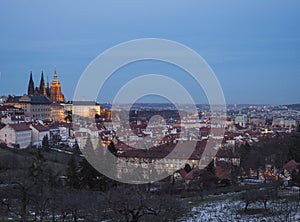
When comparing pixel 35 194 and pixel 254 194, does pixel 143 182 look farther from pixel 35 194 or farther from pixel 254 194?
pixel 35 194

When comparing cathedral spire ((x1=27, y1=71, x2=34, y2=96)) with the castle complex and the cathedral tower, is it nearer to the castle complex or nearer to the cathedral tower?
the castle complex

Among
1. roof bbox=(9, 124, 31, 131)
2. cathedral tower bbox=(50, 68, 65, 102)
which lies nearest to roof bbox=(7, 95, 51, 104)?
cathedral tower bbox=(50, 68, 65, 102)

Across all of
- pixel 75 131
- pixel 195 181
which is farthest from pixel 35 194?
pixel 75 131

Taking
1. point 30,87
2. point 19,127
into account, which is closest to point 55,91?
point 30,87

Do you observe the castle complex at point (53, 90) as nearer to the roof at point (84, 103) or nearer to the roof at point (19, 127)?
the roof at point (84, 103)

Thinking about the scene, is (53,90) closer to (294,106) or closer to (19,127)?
(19,127)

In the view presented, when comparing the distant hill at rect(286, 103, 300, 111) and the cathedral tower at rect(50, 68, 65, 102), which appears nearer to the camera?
the cathedral tower at rect(50, 68, 65, 102)

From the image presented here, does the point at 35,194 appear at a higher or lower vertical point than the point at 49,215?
higher

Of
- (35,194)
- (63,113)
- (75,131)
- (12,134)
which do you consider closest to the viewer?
(35,194)

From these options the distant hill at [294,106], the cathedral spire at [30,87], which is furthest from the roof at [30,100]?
the distant hill at [294,106]

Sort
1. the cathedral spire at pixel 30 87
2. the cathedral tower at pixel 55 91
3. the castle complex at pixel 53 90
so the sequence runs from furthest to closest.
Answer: the cathedral tower at pixel 55 91 → the castle complex at pixel 53 90 → the cathedral spire at pixel 30 87

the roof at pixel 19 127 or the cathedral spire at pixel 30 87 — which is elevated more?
the cathedral spire at pixel 30 87
